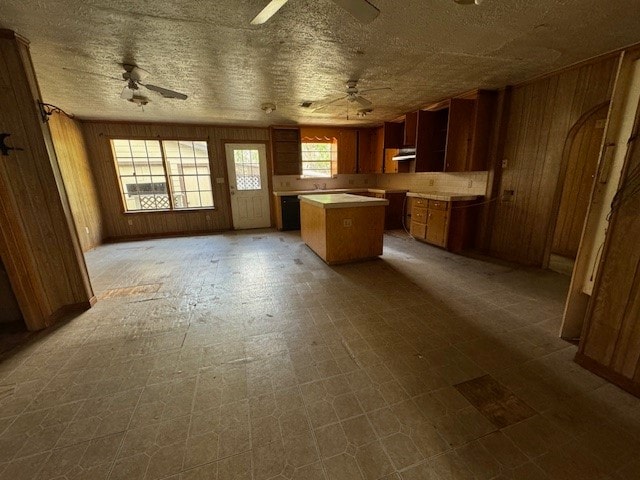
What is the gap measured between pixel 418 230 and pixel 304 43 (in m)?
3.67

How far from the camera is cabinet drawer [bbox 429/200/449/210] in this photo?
168 inches

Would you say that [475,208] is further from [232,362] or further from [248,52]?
[232,362]

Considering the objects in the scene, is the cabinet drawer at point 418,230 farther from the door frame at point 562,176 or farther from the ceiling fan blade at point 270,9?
the ceiling fan blade at point 270,9

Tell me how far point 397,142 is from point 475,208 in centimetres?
242

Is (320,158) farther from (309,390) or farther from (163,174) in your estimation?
(309,390)

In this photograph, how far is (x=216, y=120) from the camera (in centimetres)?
542

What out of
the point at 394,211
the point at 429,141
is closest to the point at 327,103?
the point at 429,141

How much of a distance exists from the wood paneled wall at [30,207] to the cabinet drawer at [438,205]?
4774 millimetres

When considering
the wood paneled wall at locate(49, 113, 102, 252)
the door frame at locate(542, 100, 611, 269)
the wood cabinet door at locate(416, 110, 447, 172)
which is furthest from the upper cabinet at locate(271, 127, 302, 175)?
the door frame at locate(542, 100, 611, 269)

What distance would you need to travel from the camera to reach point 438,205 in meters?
4.41

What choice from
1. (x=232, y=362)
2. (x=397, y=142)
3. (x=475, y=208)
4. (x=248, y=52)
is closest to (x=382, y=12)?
(x=248, y=52)

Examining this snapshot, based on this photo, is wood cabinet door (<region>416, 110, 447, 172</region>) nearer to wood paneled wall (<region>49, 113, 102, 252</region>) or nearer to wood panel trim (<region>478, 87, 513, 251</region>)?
wood panel trim (<region>478, 87, 513, 251</region>)

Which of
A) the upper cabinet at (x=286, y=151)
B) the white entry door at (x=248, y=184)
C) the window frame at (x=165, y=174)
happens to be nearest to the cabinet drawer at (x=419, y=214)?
the upper cabinet at (x=286, y=151)

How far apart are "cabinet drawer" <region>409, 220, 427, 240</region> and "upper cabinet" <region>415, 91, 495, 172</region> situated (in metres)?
1.07
